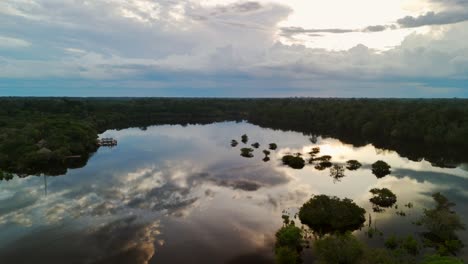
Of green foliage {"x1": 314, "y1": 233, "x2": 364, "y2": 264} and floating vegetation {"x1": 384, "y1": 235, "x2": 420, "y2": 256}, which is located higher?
green foliage {"x1": 314, "y1": 233, "x2": 364, "y2": 264}

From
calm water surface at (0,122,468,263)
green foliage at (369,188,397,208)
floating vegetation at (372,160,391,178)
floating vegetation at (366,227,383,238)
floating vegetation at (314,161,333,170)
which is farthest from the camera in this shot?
floating vegetation at (314,161,333,170)

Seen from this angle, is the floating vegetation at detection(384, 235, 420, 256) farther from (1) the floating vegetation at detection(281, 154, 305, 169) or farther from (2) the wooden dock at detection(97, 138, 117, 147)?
(2) the wooden dock at detection(97, 138, 117, 147)

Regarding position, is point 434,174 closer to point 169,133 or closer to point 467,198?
point 467,198

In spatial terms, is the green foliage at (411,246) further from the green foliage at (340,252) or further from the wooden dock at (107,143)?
the wooden dock at (107,143)

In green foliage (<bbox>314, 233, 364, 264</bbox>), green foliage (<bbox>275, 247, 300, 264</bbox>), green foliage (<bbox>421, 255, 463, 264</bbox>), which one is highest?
green foliage (<bbox>421, 255, 463, 264</bbox>)

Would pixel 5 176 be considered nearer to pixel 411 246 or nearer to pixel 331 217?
pixel 331 217

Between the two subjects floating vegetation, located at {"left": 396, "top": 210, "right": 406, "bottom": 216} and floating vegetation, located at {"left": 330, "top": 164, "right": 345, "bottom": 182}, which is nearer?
floating vegetation, located at {"left": 396, "top": 210, "right": 406, "bottom": 216}

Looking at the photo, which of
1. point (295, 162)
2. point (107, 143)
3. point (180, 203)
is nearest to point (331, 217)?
point (180, 203)

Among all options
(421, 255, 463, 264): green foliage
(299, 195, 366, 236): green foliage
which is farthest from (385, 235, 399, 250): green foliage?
(421, 255, 463, 264): green foliage
